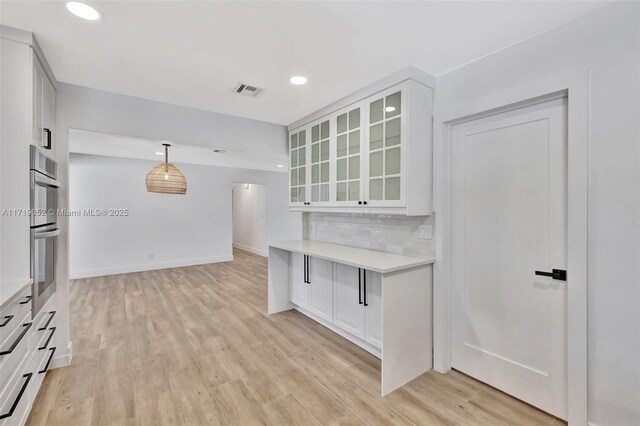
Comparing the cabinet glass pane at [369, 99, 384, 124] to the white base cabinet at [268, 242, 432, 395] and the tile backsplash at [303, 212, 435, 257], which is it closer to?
the tile backsplash at [303, 212, 435, 257]

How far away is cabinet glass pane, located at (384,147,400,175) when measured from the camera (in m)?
2.31

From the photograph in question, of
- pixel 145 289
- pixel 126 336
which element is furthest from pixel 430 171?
pixel 145 289

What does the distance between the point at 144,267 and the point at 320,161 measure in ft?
16.4

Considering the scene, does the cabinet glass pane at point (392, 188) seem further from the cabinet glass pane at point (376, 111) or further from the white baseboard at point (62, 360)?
the white baseboard at point (62, 360)

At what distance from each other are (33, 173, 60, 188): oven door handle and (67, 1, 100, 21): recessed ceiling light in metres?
1.00

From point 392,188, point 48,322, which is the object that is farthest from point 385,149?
point 48,322

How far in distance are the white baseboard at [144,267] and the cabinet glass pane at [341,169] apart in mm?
5064

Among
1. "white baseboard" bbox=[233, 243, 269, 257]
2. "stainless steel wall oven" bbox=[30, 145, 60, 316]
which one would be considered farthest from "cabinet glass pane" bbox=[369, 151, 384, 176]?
"white baseboard" bbox=[233, 243, 269, 257]

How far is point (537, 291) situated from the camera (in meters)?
1.90

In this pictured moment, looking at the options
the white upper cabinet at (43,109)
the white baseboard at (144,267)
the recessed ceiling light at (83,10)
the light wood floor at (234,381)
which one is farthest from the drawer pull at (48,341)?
the white baseboard at (144,267)

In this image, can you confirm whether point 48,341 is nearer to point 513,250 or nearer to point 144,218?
point 513,250

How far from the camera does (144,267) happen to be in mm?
6074

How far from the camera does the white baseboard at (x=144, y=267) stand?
5486mm

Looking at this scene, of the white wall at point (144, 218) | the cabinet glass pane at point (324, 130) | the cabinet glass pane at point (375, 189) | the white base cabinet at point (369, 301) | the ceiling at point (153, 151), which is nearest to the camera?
the white base cabinet at point (369, 301)
